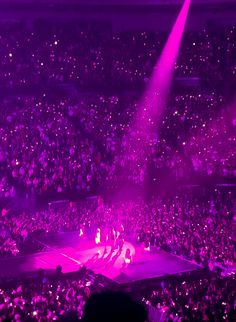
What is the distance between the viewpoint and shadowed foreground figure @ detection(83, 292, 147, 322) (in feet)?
5.42

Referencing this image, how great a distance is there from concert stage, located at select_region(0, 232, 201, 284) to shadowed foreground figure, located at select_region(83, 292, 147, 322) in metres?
11.5

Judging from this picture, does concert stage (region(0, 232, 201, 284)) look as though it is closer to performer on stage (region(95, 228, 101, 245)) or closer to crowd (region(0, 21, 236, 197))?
performer on stage (region(95, 228, 101, 245))

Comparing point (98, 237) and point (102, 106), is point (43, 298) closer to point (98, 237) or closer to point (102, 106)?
point (98, 237)

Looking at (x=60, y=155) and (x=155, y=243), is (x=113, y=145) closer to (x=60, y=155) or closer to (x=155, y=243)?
(x=60, y=155)

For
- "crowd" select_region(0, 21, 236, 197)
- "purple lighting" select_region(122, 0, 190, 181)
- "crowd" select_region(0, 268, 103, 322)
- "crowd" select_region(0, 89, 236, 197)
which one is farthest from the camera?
"purple lighting" select_region(122, 0, 190, 181)

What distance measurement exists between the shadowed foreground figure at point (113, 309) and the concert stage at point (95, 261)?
11.5m

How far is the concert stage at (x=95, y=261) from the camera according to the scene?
1361cm

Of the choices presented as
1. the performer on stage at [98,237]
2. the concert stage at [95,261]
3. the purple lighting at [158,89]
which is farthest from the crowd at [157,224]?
the purple lighting at [158,89]

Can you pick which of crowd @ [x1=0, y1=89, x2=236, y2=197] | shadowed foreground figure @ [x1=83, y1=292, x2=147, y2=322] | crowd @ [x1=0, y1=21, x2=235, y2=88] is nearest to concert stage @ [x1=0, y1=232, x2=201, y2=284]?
crowd @ [x1=0, y1=89, x2=236, y2=197]

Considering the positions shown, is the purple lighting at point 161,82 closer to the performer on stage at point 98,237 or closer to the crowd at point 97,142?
the crowd at point 97,142

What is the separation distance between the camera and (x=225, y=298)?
10195mm

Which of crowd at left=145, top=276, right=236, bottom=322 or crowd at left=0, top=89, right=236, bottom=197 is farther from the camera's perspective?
crowd at left=0, top=89, right=236, bottom=197

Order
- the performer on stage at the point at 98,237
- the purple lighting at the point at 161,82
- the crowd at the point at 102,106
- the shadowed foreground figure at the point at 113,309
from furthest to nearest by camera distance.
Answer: the purple lighting at the point at 161,82 → the crowd at the point at 102,106 → the performer on stage at the point at 98,237 → the shadowed foreground figure at the point at 113,309

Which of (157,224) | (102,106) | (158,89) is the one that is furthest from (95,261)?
(158,89)
